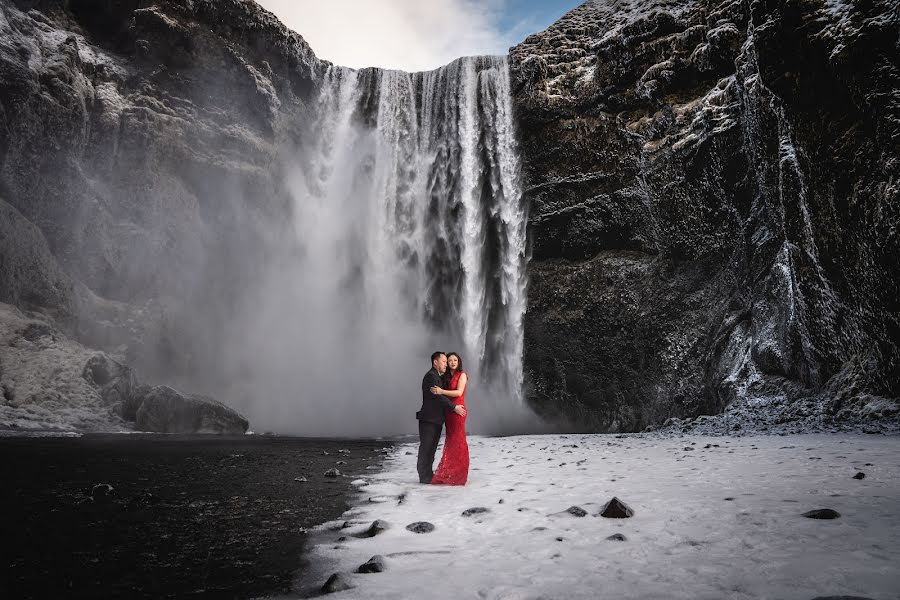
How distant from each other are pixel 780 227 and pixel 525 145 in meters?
12.0

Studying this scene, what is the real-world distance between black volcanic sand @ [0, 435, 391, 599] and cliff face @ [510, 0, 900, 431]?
475 inches

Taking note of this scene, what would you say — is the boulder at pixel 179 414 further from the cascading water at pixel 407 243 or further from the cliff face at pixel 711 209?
the cliff face at pixel 711 209

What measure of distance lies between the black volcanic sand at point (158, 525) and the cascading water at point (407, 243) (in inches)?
599

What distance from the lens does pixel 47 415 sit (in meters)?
16.5

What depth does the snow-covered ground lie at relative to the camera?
8.44 ft

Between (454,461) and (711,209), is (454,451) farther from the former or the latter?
(711,209)

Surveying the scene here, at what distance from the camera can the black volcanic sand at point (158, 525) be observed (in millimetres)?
2869

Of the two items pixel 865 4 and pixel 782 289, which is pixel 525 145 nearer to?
pixel 782 289

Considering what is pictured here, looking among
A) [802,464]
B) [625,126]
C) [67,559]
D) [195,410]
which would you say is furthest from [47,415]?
[625,126]

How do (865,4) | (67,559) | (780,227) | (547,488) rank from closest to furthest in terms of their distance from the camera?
(67,559) → (547,488) → (865,4) → (780,227)

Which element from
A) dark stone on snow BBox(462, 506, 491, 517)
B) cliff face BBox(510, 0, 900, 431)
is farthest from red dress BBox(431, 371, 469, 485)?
cliff face BBox(510, 0, 900, 431)

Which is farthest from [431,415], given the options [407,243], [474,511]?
[407,243]

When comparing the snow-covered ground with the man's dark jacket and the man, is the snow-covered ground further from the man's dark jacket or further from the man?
the man's dark jacket

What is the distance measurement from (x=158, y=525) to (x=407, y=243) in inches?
893
